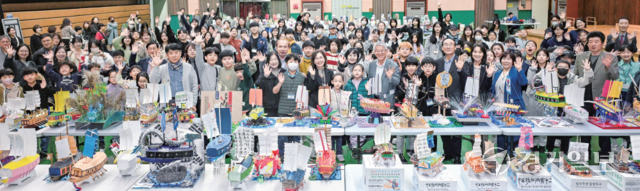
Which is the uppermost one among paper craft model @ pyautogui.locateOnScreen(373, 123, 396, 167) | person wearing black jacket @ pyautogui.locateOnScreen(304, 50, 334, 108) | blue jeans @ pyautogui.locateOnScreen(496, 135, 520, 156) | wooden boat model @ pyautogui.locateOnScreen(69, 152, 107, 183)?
person wearing black jacket @ pyautogui.locateOnScreen(304, 50, 334, 108)

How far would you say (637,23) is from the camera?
40.3 ft

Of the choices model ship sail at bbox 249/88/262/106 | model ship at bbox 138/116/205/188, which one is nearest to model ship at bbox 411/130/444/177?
model ship at bbox 138/116/205/188

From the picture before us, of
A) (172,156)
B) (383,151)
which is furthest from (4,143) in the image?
(383,151)

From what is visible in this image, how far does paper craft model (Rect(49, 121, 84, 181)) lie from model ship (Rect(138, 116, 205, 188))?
0.45 metres

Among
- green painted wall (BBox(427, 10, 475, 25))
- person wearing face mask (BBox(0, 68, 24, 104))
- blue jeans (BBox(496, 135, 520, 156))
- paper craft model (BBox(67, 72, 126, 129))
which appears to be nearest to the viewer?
blue jeans (BBox(496, 135, 520, 156))

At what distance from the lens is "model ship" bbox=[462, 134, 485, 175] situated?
2750 millimetres

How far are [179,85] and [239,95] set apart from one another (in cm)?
106

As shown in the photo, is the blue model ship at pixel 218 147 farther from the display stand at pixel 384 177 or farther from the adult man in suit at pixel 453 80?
the adult man in suit at pixel 453 80

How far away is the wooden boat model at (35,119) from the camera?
4.21 metres

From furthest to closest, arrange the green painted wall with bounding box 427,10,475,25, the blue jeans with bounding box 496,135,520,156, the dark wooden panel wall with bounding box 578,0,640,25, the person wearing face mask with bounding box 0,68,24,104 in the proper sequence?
the green painted wall with bounding box 427,10,475,25 < the dark wooden panel wall with bounding box 578,0,640,25 < the person wearing face mask with bounding box 0,68,24,104 < the blue jeans with bounding box 496,135,520,156

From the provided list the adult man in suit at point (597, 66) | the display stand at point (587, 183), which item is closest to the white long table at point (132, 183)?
the display stand at point (587, 183)

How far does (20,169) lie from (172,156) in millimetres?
905

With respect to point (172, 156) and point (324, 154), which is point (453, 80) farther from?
point (172, 156)

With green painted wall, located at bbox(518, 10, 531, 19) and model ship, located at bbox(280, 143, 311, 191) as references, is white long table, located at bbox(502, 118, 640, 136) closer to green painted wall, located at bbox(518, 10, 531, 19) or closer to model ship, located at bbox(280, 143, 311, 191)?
model ship, located at bbox(280, 143, 311, 191)
